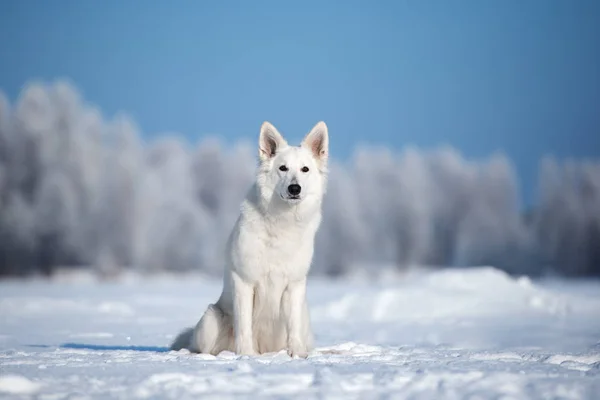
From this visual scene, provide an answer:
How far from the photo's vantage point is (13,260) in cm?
3553

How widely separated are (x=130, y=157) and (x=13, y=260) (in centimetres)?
985

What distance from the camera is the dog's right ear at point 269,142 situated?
7.16 metres

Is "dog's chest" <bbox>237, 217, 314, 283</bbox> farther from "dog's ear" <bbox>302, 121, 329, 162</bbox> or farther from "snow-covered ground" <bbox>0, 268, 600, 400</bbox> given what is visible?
"dog's ear" <bbox>302, 121, 329, 162</bbox>

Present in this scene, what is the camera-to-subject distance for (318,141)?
7348 millimetres

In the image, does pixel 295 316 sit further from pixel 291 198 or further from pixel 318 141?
pixel 318 141

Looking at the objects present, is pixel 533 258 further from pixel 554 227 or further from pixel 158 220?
pixel 158 220

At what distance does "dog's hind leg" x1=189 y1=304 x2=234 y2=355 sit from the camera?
22.6 feet

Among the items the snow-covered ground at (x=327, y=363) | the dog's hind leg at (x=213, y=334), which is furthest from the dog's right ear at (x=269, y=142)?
the snow-covered ground at (x=327, y=363)

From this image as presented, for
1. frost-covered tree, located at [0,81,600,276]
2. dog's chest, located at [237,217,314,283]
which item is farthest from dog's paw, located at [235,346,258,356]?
frost-covered tree, located at [0,81,600,276]

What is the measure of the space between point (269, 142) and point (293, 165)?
0.46m

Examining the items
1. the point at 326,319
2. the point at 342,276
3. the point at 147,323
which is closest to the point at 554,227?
the point at 342,276

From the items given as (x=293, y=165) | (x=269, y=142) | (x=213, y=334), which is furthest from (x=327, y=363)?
(x=269, y=142)

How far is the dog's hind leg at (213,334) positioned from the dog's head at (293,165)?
1.42 meters

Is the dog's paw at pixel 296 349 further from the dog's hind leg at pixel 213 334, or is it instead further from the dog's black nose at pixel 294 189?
the dog's black nose at pixel 294 189
